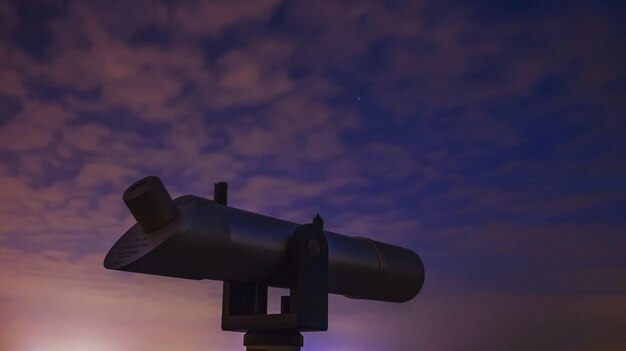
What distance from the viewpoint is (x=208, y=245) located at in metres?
4.00

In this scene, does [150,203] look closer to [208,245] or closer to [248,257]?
[208,245]

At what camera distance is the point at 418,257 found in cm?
595

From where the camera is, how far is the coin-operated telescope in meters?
3.88

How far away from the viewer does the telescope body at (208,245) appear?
3.85 meters

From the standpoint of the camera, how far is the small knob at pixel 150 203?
3.82 metres

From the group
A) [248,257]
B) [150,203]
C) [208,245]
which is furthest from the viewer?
[248,257]

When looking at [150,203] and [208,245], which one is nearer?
[150,203]

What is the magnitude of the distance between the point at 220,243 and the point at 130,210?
0.57m

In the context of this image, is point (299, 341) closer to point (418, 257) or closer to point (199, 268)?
point (199, 268)

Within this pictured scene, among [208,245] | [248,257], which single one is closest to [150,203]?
[208,245]

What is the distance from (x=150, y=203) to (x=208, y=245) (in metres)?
0.44

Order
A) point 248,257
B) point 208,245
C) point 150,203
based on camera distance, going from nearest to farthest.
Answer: point 150,203 < point 208,245 < point 248,257

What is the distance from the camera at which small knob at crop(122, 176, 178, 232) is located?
12.5 feet

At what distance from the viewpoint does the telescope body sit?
12.6 feet
